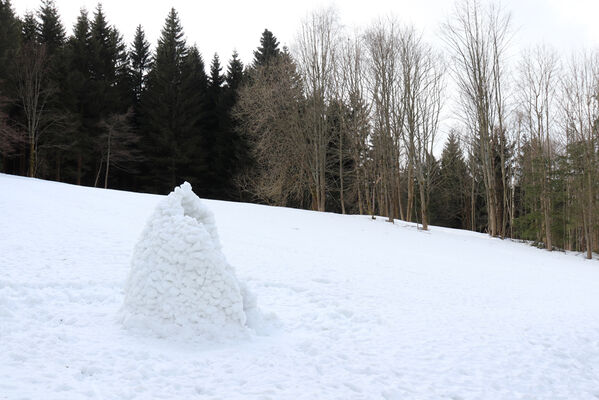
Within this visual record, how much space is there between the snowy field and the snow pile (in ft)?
0.65

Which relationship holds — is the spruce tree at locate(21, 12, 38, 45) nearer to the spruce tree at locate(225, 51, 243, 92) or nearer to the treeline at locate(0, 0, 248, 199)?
the treeline at locate(0, 0, 248, 199)

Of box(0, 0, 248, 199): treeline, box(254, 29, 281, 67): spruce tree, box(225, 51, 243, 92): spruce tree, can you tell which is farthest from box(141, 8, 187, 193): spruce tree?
box(254, 29, 281, 67): spruce tree

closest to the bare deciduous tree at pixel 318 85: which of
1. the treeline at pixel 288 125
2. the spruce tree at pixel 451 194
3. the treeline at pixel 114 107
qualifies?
the treeline at pixel 288 125

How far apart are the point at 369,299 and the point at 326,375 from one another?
323cm

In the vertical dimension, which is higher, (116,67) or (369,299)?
(116,67)

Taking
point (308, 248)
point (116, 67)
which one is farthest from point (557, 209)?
point (116, 67)

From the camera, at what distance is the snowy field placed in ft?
11.5

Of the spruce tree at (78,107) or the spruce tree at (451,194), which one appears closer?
the spruce tree at (78,107)

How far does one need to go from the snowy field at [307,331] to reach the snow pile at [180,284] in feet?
0.65

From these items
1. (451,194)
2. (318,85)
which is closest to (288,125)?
(318,85)

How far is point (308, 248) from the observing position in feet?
37.7

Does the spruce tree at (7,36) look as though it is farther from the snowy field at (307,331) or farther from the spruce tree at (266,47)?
the snowy field at (307,331)

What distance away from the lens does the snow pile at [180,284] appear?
4227mm

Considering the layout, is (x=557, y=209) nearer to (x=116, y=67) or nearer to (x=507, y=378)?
(x=507, y=378)
